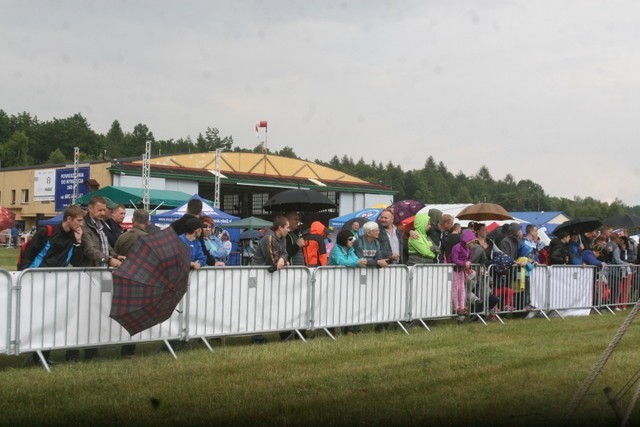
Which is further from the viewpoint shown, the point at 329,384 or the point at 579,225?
the point at 579,225

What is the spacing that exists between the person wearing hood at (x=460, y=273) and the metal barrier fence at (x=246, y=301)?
3754mm

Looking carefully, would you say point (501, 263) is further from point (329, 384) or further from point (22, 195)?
point (22, 195)

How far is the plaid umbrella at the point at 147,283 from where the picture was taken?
9.51 meters

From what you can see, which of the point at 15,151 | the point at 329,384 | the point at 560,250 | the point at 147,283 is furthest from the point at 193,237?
the point at 15,151

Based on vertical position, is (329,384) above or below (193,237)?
below

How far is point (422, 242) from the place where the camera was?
589 inches

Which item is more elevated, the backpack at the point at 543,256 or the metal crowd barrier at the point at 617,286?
the backpack at the point at 543,256

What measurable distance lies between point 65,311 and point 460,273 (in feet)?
25.8

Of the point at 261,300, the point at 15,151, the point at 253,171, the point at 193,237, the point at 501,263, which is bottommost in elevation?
the point at 261,300

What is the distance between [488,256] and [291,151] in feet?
452

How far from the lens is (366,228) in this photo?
13758mm

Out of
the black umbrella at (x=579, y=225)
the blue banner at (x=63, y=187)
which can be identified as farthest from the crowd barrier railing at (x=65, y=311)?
the blue banner at (x=63, y=187)

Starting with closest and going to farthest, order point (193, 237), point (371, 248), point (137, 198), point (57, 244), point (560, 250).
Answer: point (57, 244) < point (193, 237) < point (371, 248) < point (560, 250) < point (137, 198)

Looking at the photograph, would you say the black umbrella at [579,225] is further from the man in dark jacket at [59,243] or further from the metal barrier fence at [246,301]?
the man in dark jacket at [59,243]
